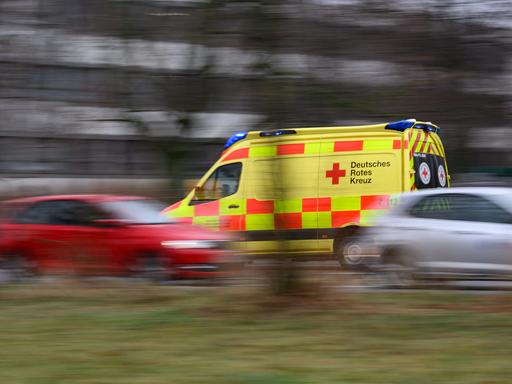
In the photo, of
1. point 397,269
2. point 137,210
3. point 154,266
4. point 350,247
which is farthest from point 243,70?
point 350,247

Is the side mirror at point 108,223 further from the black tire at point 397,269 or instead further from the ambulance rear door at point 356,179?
the black tire at point 397,269

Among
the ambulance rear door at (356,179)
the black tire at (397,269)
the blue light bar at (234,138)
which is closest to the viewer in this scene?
the black tire at (397,269)

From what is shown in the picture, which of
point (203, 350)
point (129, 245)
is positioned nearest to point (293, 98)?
point (203, 350)

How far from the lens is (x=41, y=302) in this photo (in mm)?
7910

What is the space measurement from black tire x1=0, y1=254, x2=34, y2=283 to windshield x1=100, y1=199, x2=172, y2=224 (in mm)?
1925

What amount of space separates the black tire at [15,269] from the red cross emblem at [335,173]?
203 inches

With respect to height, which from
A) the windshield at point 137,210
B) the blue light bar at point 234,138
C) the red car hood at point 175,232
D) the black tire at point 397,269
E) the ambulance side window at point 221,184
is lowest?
the black tire at point 397,269

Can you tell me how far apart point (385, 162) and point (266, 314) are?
19.7 feet

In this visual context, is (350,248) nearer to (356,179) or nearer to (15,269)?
(356,179)

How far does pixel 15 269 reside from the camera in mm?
8922

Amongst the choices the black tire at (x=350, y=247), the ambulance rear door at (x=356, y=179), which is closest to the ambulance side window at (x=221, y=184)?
the ambulance rear door at (x=356, y=179)

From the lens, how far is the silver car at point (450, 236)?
945 centimetres

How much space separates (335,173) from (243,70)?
4560 mm

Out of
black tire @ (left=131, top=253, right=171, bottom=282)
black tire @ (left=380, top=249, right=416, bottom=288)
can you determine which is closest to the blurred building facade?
black tire @ (left=131, top=253, right=171, bottom=282)
